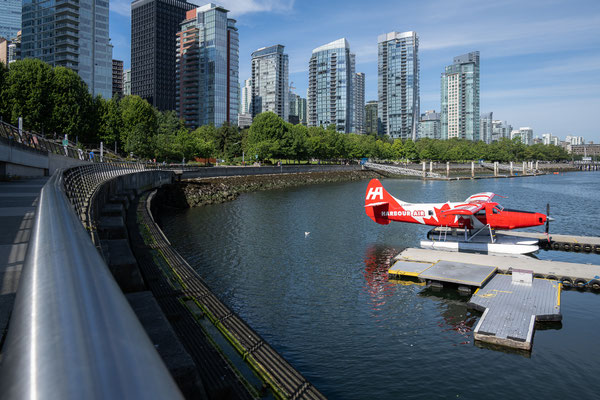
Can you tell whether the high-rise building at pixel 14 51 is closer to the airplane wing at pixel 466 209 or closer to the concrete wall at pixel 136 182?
the concrete wall at pixel 136 182

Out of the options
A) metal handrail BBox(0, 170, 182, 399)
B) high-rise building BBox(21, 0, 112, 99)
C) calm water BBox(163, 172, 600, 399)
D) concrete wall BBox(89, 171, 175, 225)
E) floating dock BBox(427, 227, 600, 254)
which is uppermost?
high-rise building BBox(21, 0, 112, 99)

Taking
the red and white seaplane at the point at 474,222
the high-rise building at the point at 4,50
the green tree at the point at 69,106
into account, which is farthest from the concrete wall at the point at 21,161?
the high-rise building at the point at 4,50

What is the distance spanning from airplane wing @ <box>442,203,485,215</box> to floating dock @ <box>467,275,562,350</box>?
22.4 feet

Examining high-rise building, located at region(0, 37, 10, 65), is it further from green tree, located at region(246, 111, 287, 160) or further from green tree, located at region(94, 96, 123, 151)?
green tree, located at region(246, 111, 287, 160)

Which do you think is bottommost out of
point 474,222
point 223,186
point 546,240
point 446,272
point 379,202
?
point 446,272

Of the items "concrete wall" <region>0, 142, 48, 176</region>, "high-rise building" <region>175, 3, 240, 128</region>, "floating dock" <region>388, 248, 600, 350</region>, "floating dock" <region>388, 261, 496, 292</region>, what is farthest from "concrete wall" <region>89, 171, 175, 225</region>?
"high-rise building" <region>175, 3, 240, 128</region>

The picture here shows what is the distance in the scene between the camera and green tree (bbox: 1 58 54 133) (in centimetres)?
6097

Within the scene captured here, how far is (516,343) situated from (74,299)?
15.1 meters

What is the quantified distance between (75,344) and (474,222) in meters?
29.4

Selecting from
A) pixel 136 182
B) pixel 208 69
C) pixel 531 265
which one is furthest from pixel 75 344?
pixel 208 69

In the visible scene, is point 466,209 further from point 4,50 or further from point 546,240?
point 4,50

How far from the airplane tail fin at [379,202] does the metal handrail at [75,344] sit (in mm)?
30506

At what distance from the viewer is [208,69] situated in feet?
596

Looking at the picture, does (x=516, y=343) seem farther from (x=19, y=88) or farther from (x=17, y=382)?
(x=19, y=88)
